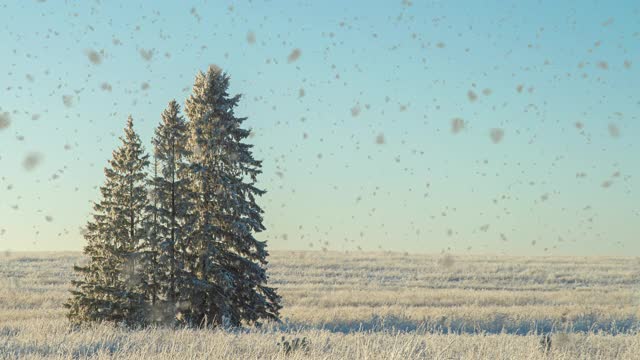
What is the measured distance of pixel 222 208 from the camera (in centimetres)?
2170

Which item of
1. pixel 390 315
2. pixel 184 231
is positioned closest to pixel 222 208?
pixel 184 231

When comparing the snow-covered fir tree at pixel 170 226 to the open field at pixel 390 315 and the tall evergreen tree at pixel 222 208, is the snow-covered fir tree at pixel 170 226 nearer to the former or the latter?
the tall evergreen tree at pixel 222 208

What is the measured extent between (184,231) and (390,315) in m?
10.3

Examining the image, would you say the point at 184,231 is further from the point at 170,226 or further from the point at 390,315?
the point at 390,315

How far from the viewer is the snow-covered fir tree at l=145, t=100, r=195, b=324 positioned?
21.3 meters

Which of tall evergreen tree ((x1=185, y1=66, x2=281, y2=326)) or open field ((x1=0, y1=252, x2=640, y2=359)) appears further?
tall evergreen tree ((x1=185, y1=66, x2=281, y2=326))

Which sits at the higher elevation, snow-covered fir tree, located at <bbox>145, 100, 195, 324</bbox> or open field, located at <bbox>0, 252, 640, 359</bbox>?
snow-covered fir tree, located at <bbox>145, 100, 195, 324</bbox>

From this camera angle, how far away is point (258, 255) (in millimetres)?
21875

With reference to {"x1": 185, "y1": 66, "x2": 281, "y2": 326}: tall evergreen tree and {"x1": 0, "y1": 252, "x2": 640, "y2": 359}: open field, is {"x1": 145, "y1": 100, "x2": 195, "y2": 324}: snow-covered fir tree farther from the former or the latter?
{"x1": 0, "y1": 252, "x2": 640, "y2": 359}: open field

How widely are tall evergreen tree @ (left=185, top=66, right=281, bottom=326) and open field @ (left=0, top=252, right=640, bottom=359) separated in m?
2.16

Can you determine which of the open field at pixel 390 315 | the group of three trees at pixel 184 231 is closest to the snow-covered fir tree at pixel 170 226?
the group of three trees at pixel 184 231

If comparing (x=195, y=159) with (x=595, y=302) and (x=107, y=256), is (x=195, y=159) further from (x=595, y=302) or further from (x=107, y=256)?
(x=595, y=302)

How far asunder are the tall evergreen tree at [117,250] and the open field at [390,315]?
58.9 inches

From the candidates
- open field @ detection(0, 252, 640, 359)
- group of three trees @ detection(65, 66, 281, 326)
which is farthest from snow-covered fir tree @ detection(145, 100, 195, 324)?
open field @ detection(0, 252, 640, 359)
